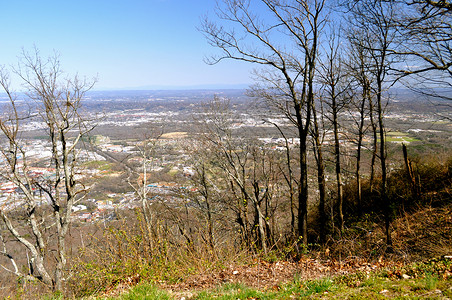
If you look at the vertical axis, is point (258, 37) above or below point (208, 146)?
above

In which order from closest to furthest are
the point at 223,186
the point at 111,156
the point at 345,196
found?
the point at 345,196, the point at 223,186, the point at 111,156

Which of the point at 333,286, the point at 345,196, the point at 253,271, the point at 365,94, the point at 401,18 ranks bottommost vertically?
the point at 345,196

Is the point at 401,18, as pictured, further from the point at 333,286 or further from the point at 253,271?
the point at 253,271

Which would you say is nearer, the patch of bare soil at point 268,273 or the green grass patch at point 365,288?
the green grass patch at point 365,288

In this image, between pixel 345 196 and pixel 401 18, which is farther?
pixel 345 196

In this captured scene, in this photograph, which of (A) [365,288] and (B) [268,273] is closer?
(A) [365,288]

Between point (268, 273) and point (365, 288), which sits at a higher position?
point (365, 288)

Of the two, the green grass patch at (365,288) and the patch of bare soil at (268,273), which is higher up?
the green grass patch at (365,288)

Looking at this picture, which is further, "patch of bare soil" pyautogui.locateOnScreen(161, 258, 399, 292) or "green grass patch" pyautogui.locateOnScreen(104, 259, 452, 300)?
"patch of bare soil" pyautogui.locateOnScreen(161, 258, 399, 292)

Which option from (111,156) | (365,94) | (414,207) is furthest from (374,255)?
(111,156)

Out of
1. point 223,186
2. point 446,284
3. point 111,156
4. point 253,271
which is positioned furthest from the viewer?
point 111,156

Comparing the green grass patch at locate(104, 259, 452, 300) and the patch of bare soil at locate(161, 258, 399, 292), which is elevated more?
the green grass patch at locate(104, 259, 452, 300)
